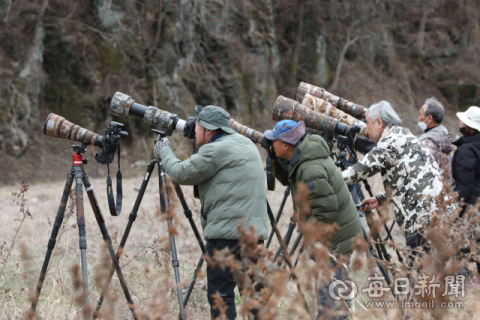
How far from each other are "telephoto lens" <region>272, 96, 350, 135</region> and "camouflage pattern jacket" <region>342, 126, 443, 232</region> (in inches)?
21.6

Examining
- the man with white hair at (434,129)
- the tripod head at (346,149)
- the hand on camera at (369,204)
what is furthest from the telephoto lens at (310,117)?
the man with white hair at (434,129)

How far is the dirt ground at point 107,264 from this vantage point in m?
2.15

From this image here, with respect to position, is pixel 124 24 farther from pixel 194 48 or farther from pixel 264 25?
pixel 264 25

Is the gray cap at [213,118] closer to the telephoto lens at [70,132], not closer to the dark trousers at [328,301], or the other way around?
the telephoto lens at [70,132]

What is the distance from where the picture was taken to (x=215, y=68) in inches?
589

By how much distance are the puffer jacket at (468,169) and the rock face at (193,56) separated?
33.3ft

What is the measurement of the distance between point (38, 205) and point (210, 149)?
5.57 metres

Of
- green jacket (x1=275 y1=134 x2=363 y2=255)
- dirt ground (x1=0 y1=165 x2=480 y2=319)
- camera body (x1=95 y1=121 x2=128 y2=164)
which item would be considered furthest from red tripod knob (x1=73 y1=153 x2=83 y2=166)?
green jacket (x1=275 y1=134 x2=363 y2=255)

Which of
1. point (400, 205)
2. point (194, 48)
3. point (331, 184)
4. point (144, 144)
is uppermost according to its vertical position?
point (331, 184)

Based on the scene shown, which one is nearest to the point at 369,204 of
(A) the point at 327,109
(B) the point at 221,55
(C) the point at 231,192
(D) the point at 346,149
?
(D) the point at 346,149

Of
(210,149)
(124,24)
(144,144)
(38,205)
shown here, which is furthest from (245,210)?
(124,24)

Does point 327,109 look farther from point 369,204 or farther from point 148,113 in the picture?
point 148,113

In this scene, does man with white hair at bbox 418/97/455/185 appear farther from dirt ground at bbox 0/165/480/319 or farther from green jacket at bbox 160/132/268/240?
green jacket at bbox 160/132/268/240

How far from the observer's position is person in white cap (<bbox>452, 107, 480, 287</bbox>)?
12.9 feet
